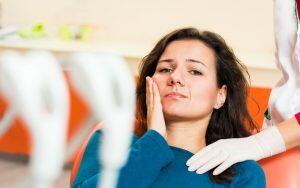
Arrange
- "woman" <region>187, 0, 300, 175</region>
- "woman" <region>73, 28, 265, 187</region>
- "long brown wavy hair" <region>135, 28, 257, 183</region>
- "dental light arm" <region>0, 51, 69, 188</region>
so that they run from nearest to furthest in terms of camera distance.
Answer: "dental light arm" <region>0, 51, 69, 188</region>, "woman" <region>73, 28, 265, 187</region>, "woman" <region>187, 0, 300, 175</region>, "long brown wavy hair" <region>135, 28, 257, 183</region>

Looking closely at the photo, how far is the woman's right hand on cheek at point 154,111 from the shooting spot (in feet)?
3.76

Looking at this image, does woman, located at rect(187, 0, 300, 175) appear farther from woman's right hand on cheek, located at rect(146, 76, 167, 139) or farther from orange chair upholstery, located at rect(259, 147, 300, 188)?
woman's right hand on cheek, located at rect(146, 76, 167, 139)

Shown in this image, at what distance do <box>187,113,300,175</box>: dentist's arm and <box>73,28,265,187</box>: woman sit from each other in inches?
1.1

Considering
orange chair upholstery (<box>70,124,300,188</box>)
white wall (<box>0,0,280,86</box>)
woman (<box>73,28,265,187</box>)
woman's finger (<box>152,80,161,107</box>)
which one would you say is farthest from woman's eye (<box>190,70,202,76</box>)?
white wall (<box>0,0,280,86</box>)

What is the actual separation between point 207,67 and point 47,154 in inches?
37.3

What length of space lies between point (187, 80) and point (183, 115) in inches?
3.7

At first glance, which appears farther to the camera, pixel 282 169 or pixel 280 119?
pixel 280 119

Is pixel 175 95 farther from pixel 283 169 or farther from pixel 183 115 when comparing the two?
pixel 283 169

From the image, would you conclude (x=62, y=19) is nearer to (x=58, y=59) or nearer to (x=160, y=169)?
(x=160, y=169)

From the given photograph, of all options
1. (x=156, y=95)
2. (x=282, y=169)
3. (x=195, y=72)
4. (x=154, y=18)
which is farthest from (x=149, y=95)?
(x=154, y=18)

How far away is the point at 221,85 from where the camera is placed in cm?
135

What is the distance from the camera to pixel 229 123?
1.40m

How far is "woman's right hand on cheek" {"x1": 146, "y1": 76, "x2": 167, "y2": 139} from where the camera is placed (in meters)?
1.14

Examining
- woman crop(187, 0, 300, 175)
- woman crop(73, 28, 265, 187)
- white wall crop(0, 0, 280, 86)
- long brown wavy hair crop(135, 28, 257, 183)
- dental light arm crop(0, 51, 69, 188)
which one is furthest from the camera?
white wall crop(0, 0, 280, 86)
